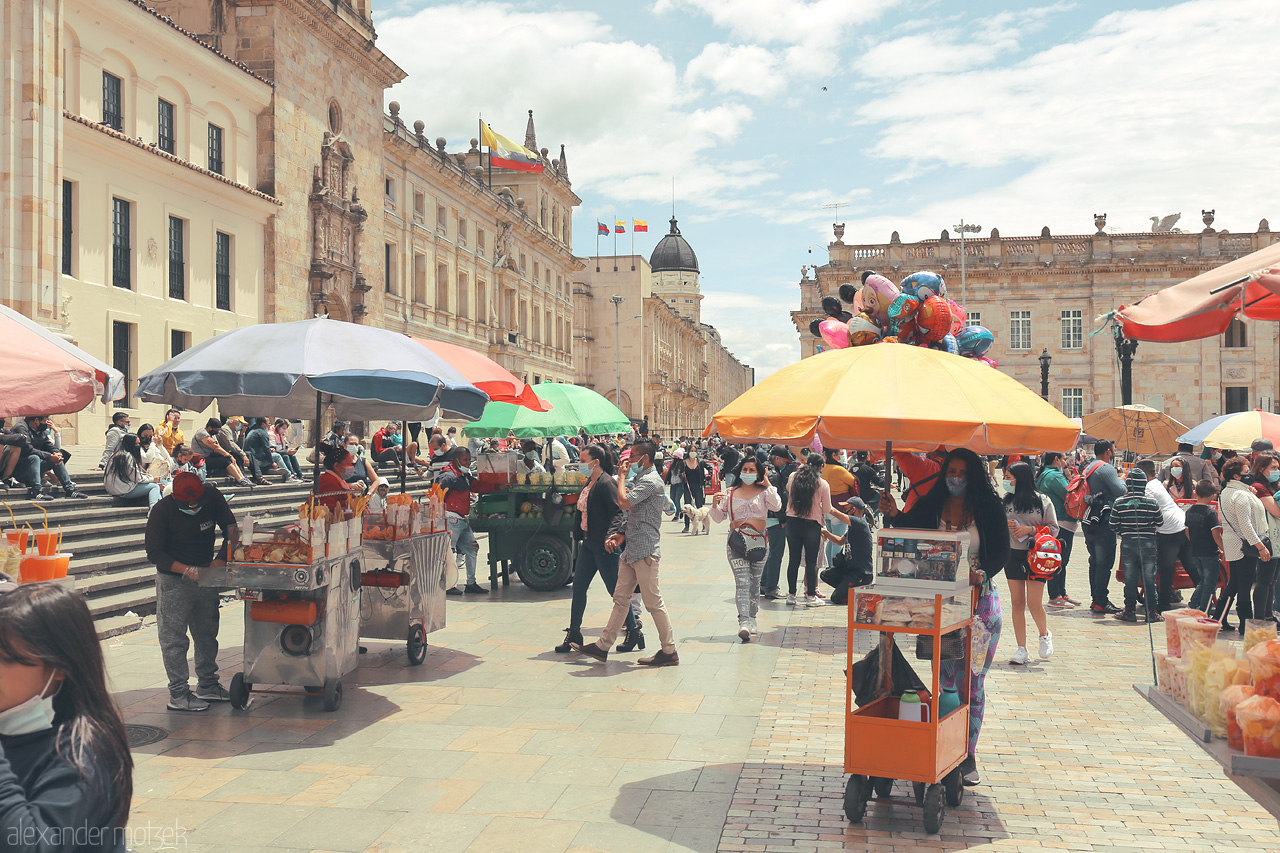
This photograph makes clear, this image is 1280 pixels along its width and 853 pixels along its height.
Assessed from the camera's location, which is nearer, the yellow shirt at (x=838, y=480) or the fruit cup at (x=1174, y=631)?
the fruit cup at (x=1174, y=631)

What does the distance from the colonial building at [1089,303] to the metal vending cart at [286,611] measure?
50295 millimetres

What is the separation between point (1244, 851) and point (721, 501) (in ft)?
21.5

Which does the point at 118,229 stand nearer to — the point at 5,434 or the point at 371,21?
the point at 5,434

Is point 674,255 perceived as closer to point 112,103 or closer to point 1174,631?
point 112,103

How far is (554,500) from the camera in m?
12.9

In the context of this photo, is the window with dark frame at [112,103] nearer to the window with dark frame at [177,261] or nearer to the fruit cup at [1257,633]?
the window with dark frame at [177,261]

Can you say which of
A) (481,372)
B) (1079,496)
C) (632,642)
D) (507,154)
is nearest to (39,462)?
(481,372)

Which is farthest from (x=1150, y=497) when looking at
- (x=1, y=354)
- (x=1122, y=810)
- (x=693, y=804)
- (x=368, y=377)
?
(x=1, y=354)

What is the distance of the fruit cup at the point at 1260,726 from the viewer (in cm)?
337

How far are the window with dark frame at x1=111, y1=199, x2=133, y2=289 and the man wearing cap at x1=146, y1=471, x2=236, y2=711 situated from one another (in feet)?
56.6

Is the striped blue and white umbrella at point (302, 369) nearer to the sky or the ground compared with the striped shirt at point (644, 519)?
nearer to the sky

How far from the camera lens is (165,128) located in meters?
24.0

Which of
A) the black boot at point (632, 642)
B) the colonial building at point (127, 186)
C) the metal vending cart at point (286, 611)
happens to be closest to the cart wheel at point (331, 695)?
the metal vending cart at point (286, 611)

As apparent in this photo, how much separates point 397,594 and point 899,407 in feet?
17.8
